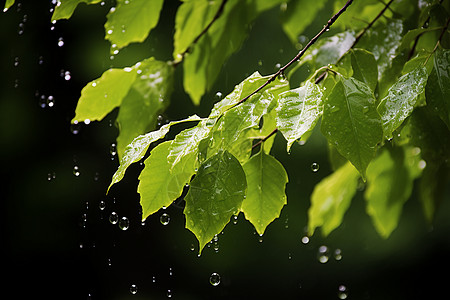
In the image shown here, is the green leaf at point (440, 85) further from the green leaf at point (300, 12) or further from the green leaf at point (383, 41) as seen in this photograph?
the green leaf at point (300, 12)

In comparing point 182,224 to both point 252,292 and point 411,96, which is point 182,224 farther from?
point 411,96

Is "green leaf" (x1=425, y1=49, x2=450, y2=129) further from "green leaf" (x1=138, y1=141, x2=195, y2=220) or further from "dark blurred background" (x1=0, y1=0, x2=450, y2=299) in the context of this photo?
"dark blurred background" (x1=0, y1=0, x2=450, y2=299)

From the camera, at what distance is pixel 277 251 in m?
2.87

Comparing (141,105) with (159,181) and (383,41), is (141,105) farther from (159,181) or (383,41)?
(383,41)

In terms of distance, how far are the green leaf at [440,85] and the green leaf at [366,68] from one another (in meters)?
0.11

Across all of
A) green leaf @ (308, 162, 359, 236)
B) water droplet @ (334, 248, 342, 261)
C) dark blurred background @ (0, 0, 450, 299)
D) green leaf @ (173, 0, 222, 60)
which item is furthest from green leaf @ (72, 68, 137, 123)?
water droplet @ (334, 248, 342, 261)

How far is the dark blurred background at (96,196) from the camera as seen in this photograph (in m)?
2.27

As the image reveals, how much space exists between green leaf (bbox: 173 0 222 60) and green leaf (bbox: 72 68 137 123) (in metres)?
0.15

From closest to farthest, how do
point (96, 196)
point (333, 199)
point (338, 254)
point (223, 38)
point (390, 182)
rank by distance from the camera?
point (223, 38)
point (390, 182)
point (333, 199)
point (96, 196)
point (338, 254)

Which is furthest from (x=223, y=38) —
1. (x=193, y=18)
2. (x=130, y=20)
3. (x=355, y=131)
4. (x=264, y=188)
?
(x=355, y=131)

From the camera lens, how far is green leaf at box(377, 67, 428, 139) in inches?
22.5

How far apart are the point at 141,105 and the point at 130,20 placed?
15cm

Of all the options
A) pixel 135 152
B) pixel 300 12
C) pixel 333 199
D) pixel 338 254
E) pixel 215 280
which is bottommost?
pixel 338 254

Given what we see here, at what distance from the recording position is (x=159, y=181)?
629 millimetres
